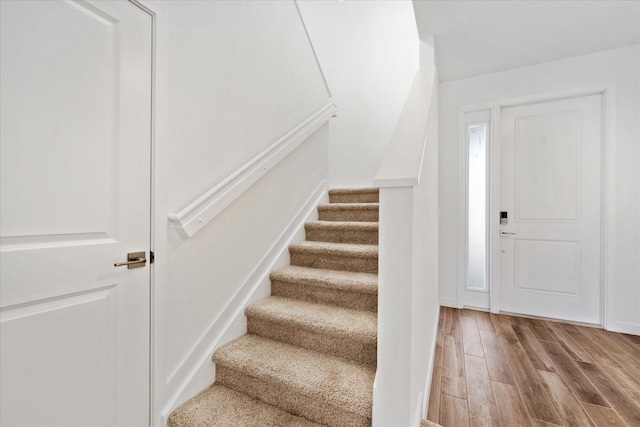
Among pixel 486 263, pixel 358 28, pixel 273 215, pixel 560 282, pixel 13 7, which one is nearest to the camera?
pixel 13 7

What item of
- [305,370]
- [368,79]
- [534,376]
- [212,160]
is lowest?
[534,376]

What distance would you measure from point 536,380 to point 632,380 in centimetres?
62

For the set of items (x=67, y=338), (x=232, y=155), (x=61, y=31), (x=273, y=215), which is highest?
(x=61, y=31)

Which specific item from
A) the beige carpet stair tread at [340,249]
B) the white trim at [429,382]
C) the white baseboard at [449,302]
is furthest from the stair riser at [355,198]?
the white baseboard at [449,302]

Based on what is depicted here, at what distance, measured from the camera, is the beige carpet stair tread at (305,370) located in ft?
3.72

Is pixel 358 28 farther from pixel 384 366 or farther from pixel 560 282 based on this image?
pixel 384 366

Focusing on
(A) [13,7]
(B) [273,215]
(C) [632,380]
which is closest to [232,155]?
(B) [273,215]

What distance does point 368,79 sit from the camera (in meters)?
3.59

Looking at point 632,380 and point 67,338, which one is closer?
point 67,338

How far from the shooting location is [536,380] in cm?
184

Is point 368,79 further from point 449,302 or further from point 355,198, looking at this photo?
point 449,302

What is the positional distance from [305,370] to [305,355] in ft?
0.44

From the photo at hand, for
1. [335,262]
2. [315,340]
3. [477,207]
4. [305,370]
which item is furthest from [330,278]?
[477,207]

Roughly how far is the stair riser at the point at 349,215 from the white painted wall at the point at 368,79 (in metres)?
1.16
